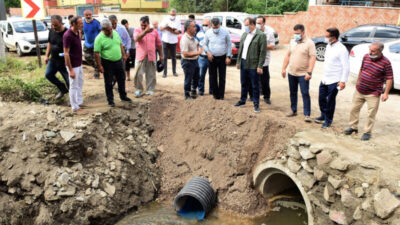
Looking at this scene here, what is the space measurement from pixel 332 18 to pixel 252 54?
507 inches

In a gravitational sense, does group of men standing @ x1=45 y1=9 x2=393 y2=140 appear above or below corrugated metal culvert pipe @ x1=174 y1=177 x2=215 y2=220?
above

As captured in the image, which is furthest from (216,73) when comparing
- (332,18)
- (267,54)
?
(332,18)

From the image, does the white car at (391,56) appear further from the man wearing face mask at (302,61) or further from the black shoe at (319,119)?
the man wearing face mask at (302,61)

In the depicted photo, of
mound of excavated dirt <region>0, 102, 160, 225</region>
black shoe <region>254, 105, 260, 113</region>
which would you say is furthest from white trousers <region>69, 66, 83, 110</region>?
black shoe <region>254, 105, 260, 113</region>

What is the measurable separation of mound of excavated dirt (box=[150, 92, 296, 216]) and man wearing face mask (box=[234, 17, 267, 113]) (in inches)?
27.2

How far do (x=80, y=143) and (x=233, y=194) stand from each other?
317cm

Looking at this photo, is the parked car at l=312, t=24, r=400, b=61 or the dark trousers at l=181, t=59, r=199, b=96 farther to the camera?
the parked car at l=312, t=24, r=400, b=61

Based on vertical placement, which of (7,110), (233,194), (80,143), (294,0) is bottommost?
(233,194)

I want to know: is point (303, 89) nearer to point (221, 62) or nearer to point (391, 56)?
point (221, 62)

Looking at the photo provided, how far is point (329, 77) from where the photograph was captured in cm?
604

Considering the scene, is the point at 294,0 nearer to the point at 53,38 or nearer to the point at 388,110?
the point at 388,110

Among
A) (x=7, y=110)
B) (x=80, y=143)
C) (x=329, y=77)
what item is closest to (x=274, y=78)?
(x=329, y=77)

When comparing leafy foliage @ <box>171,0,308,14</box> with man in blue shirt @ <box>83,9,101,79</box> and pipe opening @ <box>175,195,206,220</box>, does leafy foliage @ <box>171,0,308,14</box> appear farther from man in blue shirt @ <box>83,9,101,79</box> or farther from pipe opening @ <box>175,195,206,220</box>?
pipe opening @ <box>175,195,206,220</box>

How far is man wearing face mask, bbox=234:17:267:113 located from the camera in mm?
6684
